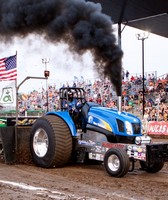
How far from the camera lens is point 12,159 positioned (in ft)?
26.7

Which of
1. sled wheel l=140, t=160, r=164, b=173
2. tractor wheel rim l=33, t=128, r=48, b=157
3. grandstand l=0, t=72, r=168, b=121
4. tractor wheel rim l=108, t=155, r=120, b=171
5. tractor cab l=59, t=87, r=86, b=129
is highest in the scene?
grandstand l=0, t=72, r=168, b=121

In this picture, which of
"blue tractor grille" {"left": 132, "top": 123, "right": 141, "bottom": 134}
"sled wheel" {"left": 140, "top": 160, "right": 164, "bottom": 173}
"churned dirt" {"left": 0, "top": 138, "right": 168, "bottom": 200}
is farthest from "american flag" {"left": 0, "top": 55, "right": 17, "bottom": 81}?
"sled wheel" {"left": 140, "top": 160, "right": 164, "bottom": 173}

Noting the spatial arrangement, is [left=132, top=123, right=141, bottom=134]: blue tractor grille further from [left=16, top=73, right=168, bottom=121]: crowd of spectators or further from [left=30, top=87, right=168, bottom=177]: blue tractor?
[left=16, top=73, right=168, bottom=121]: crowd of spectators

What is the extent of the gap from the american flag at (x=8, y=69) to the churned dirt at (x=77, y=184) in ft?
8.79

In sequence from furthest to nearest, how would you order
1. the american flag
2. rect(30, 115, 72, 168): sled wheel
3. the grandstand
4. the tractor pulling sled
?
the grandstand → the american flag → rect(30, 115, 72, 168): sled wheel → the tractor pulling sled

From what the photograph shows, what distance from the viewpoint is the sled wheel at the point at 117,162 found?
258 inches

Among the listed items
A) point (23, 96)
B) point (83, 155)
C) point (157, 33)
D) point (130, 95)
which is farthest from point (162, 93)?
point (83, 155)

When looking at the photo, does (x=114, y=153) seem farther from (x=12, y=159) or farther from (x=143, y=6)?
(x=143, y=6)

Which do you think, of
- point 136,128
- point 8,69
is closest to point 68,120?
point 136,128

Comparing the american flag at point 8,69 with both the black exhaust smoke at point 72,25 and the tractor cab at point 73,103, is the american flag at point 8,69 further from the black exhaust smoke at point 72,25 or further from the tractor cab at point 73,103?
the tractor cab at point 73,103

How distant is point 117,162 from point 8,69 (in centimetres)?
439

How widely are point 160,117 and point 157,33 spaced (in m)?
8.66

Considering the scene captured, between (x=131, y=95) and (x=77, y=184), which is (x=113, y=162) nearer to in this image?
(x=77, y=184)

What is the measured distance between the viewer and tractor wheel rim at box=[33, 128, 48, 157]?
Result: 26.0 ft
